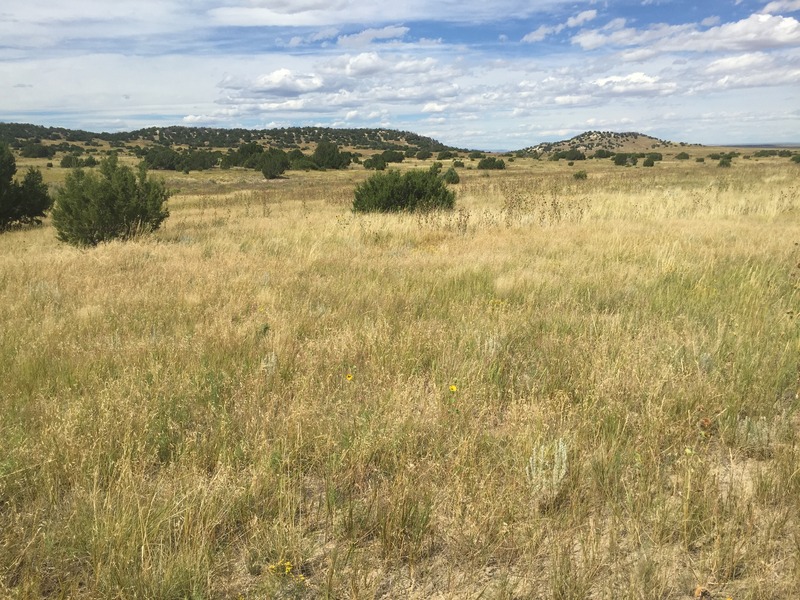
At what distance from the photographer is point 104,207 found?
1181 centimetres

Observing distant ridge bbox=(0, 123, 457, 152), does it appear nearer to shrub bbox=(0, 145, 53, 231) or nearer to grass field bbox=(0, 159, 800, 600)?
shrub bbox=(0, 145, 53, 231)

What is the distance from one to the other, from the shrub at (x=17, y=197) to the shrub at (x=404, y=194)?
44.3 ft

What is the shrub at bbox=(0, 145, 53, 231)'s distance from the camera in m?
18.2

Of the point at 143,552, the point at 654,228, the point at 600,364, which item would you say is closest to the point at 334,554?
the point at 143,552

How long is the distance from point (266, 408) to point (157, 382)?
808 mm

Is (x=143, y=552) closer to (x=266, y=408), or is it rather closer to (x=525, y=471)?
(x=266, y=408)

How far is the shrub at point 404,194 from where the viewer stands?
15117 millimetres

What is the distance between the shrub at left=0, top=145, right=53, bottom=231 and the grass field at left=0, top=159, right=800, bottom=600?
16192 millimetres

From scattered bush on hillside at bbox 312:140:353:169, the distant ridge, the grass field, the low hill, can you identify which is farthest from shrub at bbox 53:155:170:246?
the low hill

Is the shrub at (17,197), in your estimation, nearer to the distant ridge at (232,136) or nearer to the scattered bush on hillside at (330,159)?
the scattered bush on hillside at (330,159)

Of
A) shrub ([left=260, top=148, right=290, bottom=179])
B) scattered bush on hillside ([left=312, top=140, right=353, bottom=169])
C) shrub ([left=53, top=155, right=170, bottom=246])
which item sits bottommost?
shrub ([left=53, top=155, right=170, bottom=246])

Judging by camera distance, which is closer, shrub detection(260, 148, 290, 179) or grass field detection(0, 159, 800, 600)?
grass field detection(0, 159, 800, 600)

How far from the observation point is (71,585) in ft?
6.13

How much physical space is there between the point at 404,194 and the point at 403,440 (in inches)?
521
